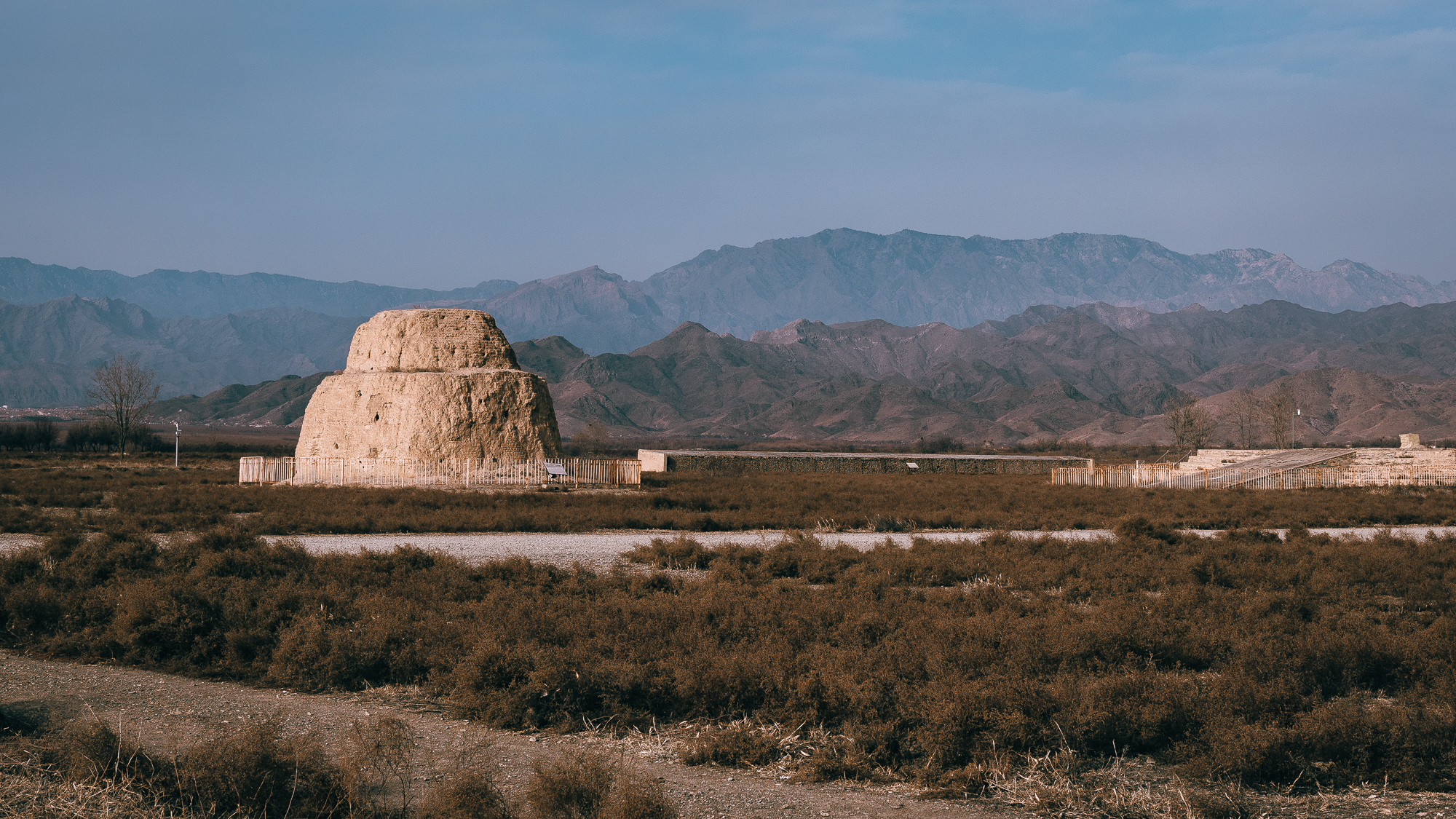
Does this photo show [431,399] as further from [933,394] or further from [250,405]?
[250,405]

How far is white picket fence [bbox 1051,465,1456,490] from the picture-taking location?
3938cm

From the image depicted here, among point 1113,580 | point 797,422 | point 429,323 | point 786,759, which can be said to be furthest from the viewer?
point 797,422

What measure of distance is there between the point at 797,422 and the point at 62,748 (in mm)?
156905

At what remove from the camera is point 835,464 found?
54906mm

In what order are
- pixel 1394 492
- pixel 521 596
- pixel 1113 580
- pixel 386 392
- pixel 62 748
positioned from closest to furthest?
pixel 62 748
pixel 521 596
pixel 1113 580
pixel 386 392
pixel 1394 492

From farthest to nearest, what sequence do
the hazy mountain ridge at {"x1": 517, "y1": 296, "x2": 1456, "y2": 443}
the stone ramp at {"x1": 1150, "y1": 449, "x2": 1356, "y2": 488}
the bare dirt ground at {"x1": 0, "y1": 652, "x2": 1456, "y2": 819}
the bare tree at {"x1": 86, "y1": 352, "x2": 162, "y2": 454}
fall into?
1. the hazy mountain ridge at {"x1": 517, "y1": 296, "x2": 1456, "y2": 443}
2. the bare tree at {"x1": 86, "y1": 352, "x2": 162, "y2": 454}
3. the stone ramp at {"x1": 1150, "y1": 449, "x2": 1356, "y2": 488}
4. the bare dirt ground at {"x1": 0, "y1": 652, "x2": 1456, "y2": 819}

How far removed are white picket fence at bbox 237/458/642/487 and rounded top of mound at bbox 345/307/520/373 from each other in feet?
11.5

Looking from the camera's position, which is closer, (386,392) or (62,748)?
(62,748)

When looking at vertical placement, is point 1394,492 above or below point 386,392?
below

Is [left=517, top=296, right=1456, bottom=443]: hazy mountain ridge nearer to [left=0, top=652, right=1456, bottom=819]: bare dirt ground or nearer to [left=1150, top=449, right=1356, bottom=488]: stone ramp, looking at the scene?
[left=1150, top=449, right=1356, bottom=488]: stone ramp

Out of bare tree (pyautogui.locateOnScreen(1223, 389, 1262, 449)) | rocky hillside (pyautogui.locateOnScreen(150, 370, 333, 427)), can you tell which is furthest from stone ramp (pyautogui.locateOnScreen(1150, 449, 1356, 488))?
rocky hillside (pyautogui.locateOnScreen(150, 370, 333, 427))

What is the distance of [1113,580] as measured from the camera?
1359 cm

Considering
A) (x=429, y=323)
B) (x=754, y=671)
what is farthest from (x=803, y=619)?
(x=429, y=323)

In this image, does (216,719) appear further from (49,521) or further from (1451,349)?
(1451,349)
